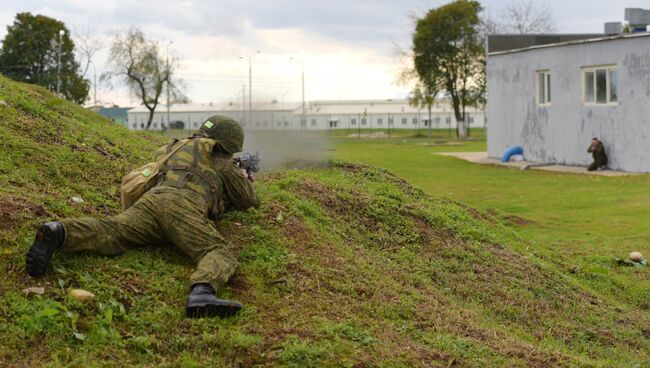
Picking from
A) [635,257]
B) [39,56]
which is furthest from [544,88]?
[39,56]

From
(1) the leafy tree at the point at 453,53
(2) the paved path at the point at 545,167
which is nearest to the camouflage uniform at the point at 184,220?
(2) the paved path at the point at 545,167

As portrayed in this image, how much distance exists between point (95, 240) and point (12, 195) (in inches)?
44.4

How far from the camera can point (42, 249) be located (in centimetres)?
589

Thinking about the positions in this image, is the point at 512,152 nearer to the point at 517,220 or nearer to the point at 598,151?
the point at 598,151

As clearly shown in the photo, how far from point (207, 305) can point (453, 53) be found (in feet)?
209

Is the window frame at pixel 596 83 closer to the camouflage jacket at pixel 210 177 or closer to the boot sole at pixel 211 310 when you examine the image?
the camouflage jacket at pixel 210 177

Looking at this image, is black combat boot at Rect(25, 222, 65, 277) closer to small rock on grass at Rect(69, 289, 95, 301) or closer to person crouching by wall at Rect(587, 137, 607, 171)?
small rock on grass at Rect(69, 289, 95, 301)

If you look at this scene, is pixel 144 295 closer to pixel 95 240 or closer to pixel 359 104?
pixel 95 240

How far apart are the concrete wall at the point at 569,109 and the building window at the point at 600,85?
19cm

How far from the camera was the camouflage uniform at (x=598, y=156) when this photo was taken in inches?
1065

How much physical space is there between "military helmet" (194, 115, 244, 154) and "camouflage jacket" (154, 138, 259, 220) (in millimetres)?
94

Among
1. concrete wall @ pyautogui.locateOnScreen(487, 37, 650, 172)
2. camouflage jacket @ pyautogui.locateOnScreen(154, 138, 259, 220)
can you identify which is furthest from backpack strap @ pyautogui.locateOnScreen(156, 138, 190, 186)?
concrete wall @ pyautogui.locateOnScreen(487, 37, 650, 172)

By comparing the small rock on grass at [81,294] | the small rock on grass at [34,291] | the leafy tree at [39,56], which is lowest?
A: the small rock on grass at [81,294]

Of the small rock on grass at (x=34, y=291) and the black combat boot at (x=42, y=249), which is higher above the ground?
the black combat boot at (x=42, y=249)
